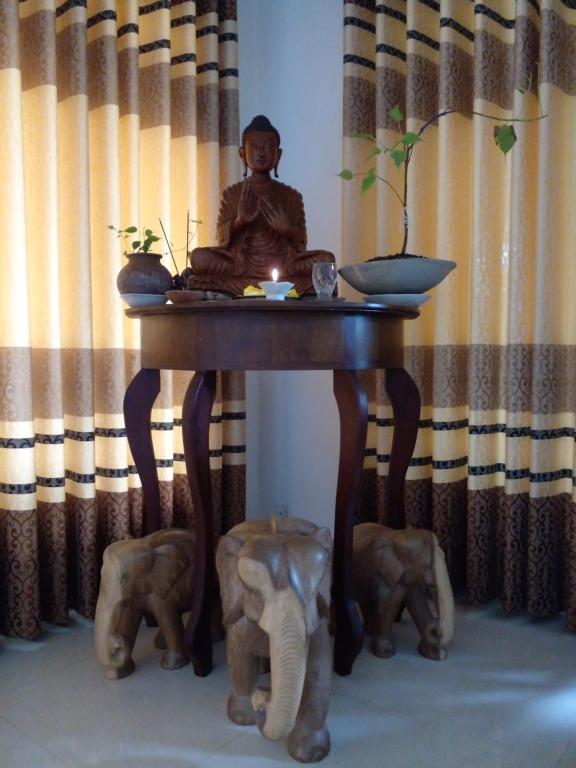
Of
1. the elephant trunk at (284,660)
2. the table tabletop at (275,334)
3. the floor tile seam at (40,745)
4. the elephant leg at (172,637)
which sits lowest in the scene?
the floor tile seam at (40,745)

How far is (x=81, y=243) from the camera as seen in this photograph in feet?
5.01

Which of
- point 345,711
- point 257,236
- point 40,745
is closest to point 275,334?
point 257,236

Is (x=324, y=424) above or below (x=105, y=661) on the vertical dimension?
above

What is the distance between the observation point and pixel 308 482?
6.55 feet

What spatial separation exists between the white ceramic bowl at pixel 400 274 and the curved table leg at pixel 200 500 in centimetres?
Answer: 39

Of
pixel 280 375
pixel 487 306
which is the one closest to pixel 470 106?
pixel 487 306

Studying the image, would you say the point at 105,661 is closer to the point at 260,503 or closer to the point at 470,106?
the point at 260,503

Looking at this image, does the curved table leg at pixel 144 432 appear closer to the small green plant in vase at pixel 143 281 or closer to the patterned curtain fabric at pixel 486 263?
the small green plant in vase at pixel 143 281

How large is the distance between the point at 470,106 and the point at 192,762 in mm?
1625

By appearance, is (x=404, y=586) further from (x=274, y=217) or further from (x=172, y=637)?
(x=274, y=217)

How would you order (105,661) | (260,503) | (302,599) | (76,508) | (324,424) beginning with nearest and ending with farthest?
(302,599), (105,661), (76,508), (324,424), (260,503)

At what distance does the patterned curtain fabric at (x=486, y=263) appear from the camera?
151 cm

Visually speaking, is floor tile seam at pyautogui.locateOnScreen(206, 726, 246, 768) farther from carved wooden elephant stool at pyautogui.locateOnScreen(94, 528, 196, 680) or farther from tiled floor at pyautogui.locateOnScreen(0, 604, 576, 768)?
carved wooden elephant stool at pyautogui.locateOnScreen(94, 528, 196, 680)

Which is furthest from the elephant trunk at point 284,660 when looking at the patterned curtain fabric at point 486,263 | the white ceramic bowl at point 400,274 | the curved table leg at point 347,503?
the patterned curtain fabric at point 486,263
